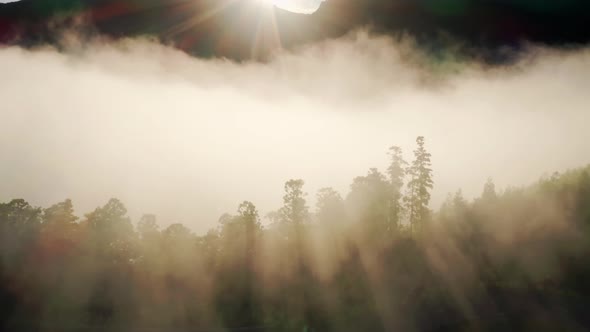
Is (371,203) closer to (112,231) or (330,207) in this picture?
(330,207)

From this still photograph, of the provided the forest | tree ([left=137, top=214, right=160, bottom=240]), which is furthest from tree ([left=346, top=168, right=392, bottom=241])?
tree ([left=137, top=214, right=160, bottom=240])

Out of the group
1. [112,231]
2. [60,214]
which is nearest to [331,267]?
[112,231]

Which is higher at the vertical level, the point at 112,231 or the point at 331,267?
the point at 112,231

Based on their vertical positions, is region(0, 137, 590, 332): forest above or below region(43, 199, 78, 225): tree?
below

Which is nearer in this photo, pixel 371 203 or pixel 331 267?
pixel 331 267

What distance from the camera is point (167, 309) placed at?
194 ft

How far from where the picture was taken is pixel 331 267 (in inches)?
2438

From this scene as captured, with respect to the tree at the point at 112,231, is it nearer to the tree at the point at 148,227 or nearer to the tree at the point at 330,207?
the tree at the point at 148,227

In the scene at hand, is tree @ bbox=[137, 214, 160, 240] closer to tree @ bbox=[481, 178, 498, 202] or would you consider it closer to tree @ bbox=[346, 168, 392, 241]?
tree @ bbox=[346, 168, 392, 241]

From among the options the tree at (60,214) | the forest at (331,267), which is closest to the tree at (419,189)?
the forest at (331,267)

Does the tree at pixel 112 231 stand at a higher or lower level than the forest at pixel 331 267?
higher

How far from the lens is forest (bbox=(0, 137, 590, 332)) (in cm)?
5128

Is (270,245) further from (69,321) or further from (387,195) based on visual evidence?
(69,321)

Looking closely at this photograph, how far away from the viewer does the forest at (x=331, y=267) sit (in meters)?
51.3
